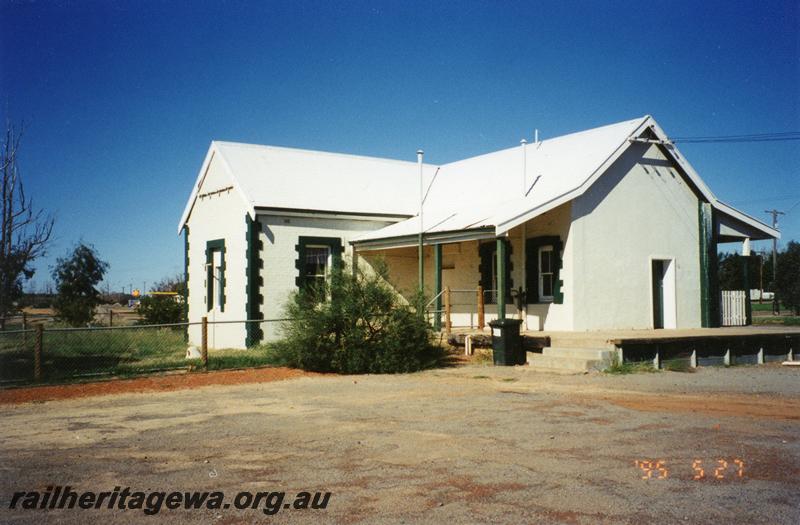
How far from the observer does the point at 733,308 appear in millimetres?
21750

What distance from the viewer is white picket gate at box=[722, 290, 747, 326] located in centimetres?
2155

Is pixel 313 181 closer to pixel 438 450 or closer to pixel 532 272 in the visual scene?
pixel 532 272

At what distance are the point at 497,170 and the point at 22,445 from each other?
16313 millimetres

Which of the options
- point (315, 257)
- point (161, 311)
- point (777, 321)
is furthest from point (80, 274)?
point (777, 321)

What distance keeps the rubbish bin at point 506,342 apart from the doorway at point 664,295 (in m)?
5.23

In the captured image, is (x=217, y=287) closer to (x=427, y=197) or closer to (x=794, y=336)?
(x=427, y=197)

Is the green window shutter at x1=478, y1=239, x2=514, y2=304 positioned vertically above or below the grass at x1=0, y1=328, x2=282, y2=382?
above

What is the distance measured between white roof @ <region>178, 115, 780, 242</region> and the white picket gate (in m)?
2.25

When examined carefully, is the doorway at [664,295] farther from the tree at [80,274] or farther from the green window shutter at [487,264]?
the tree at [80,274]

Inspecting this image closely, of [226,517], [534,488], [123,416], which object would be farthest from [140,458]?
[534,488]

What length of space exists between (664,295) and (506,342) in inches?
236

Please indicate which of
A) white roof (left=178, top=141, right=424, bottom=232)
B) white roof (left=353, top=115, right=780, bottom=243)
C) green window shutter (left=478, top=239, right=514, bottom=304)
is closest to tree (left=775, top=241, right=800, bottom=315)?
white roof (left=353, top=115, right=780, bottom=243)

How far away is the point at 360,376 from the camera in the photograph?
14.5 meters

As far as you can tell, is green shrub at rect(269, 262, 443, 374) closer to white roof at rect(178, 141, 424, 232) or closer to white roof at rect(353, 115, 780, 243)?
white roof at rect(353, 115, 780, 243)
